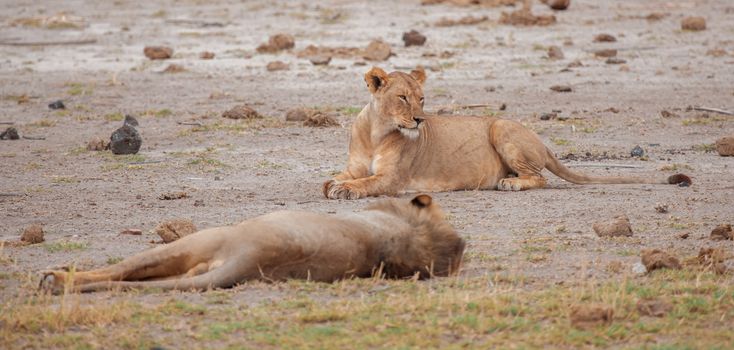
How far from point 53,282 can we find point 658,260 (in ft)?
9.76

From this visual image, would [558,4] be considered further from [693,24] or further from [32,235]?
[32,235]

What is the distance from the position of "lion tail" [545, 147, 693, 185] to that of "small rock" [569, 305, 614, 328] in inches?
179

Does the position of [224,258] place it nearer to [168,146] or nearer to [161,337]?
[161,337]

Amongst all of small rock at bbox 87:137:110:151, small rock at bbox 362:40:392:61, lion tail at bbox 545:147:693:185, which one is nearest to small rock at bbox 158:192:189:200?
small rock at bbox 87:137:110:151

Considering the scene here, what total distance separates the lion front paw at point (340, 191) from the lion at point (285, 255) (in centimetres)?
298

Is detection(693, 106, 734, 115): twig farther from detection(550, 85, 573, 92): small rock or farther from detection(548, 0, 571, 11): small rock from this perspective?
detection(548, 0, 571, 11): small rock

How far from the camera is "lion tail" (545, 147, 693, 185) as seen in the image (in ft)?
33.4

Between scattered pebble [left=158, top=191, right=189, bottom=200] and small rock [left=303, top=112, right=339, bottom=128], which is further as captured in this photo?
small rock [left=303, top=112, right=339, bottom=128]

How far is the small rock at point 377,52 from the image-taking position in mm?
17875

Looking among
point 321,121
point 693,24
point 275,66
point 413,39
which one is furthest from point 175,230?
point 693,24

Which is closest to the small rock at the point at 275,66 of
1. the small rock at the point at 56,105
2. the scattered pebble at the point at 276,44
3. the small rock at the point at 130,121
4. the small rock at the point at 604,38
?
the scattered pebble at the point at 276,44

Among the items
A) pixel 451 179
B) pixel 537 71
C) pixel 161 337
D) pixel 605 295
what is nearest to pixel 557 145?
pixel 451 179

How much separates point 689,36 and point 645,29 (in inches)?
40.8

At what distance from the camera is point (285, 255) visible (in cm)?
632
